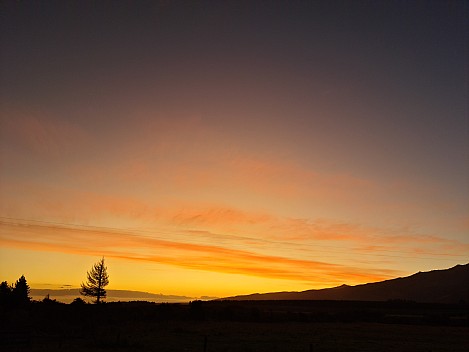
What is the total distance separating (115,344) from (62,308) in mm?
35411

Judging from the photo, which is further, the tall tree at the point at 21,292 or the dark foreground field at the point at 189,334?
the tall tree at the point at 21,292

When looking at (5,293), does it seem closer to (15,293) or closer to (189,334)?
(15,293)

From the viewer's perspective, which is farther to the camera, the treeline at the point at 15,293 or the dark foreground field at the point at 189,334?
the treeline at the point at 15,293

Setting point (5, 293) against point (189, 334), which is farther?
point (5, 293)

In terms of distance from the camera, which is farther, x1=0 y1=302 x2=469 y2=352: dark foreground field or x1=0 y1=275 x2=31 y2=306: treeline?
x1=0 y1=275 x2=31 y2=306: treeline

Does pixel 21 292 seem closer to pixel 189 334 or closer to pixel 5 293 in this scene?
pixel 5 293

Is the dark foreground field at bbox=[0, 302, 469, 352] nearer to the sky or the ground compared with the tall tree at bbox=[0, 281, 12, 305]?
nearer to the ground

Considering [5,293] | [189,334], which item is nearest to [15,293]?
[5,293]

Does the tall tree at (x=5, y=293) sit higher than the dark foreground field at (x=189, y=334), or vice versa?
the tall tree at (x=5, y=293)

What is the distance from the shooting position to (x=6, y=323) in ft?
Result: 167

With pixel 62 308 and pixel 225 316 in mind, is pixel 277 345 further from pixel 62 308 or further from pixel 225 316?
pixel 225 316

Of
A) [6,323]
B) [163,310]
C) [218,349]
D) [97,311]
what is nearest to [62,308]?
[97,311]

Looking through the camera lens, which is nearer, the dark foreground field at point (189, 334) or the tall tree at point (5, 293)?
→ the dark foreground field at point (189, 334)

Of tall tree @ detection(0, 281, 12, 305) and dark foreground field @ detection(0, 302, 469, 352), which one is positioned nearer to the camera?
dark foreground field @ detection(0, 302, 469, 352)
